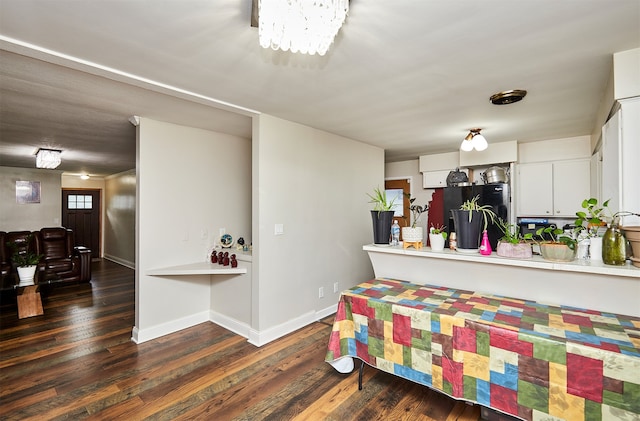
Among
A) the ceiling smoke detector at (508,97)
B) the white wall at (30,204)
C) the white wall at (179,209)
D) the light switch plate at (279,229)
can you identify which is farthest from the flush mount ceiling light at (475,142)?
the white wall at (30,204)

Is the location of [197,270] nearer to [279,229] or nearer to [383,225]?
[279,229]

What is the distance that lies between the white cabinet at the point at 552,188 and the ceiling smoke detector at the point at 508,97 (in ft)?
6.86

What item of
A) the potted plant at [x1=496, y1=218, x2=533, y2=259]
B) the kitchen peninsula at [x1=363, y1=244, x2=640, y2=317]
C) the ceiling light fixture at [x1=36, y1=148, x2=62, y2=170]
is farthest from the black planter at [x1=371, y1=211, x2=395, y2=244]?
the ceiling light fixture at [x1=36, y1=148, x2=62, y2=170]

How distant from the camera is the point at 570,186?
3910mm

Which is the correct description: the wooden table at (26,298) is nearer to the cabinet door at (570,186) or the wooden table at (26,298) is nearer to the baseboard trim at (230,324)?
the baseboard trim at (230,324)

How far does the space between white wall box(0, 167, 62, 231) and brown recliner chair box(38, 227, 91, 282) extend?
4.95 feet

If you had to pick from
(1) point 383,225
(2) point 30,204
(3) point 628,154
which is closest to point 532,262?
(3) point 628,154

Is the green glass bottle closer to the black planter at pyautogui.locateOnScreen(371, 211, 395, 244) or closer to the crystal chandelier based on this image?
the black planter at pyautogui.locateOnScreen(371, 211, 395, 244)

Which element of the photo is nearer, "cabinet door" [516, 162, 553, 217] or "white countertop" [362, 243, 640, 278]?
"white countertop" [362, 243, 640, 278]

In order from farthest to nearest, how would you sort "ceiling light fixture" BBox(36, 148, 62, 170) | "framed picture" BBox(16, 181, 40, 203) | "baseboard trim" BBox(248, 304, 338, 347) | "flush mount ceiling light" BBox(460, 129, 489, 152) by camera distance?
"framed picture" BBox(16, 181, 40, 203) → "ceiling light fixture" BBox(36, 148, 62, 170) → "flush mount ceiling light" BBox(460, 129, 489, 152) → "baseboard trim" BBox(248, 304, 338, 347)

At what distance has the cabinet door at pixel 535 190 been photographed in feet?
13.3

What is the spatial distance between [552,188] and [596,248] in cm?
261

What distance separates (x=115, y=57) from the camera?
1.81m

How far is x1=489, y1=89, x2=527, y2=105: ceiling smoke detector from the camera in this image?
2393 mm
